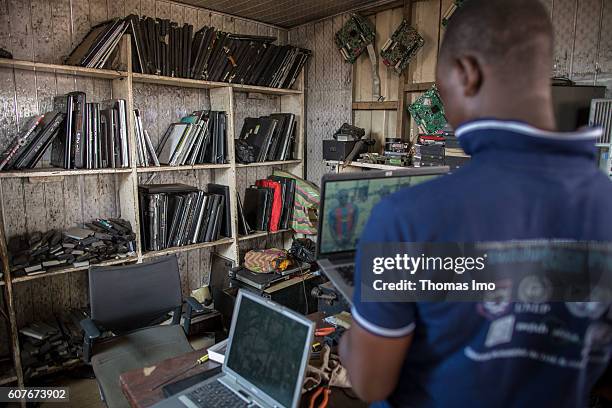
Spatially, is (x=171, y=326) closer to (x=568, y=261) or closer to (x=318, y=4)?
(x=568, y=261)

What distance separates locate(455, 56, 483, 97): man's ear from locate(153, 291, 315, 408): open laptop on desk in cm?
74

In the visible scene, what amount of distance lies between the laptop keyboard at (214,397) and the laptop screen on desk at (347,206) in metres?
0.53

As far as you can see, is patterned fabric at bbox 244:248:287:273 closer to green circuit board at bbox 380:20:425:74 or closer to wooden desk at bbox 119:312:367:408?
wooden desk at bbox 119:312:367:408

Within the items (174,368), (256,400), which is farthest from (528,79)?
(174,368)

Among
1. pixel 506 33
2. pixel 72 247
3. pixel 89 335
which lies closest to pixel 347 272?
pixel 506 33

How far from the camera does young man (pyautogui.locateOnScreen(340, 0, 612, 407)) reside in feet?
2.00

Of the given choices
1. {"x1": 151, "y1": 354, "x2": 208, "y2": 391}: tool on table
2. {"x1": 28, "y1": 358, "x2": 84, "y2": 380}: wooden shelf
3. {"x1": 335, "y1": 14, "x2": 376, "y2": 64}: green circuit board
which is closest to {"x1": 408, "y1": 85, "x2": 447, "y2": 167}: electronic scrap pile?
{"x1": 335, "y1": 14, "x2": 376, "y2": 64}: green circuit board

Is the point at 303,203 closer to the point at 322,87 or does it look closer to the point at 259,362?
the point at 322,87

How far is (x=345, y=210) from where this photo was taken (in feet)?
4.61

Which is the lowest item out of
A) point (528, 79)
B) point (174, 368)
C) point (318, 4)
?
point (174, 368)

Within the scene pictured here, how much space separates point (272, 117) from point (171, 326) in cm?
199

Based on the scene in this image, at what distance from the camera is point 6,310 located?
Result: 94.3 inches

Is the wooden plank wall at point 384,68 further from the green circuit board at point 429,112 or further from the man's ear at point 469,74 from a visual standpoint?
the man's ear at point 469,74

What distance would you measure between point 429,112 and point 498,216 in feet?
7.74
